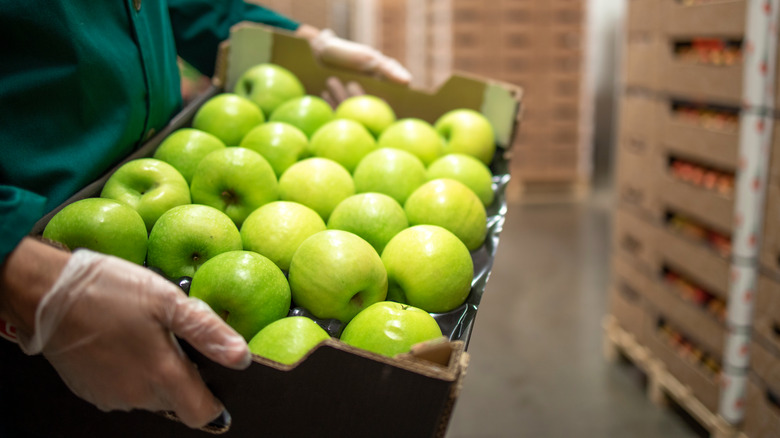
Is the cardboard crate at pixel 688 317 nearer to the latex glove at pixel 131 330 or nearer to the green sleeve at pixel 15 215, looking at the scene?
the latex glove at pixel 131 330

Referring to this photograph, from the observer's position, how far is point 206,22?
62.0 inches

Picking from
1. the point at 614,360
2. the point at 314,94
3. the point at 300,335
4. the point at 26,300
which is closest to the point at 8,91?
the point at 26,300

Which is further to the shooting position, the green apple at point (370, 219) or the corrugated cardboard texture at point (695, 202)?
the corrugated cardboard texture at point (695, 202)

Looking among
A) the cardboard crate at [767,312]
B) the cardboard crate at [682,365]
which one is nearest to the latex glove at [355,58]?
the cardboard crate at [767,312]

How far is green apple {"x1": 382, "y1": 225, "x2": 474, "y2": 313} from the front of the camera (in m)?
0.97

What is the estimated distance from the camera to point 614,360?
292 centimetres


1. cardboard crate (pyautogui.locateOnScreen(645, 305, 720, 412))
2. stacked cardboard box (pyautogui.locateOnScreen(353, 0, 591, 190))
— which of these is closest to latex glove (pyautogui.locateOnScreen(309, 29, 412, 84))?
cardboard crate (pyautogui.locateOnScreen(645, 305, 720, 412))

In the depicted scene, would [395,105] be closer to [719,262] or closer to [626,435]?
[719,262]

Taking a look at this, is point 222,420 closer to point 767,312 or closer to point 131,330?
point 131,330

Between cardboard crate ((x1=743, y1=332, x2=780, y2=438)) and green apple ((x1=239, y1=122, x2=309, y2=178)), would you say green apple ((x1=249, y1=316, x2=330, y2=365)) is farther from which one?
cardboard crate ((x1=743, y1=332, x2=780, y2=438))

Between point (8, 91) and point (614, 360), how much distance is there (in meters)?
2.70

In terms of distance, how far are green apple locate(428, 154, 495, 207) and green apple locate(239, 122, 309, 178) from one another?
0.28m

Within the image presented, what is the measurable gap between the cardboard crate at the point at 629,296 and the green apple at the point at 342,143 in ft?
5.88

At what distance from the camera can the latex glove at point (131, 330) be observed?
717mm
